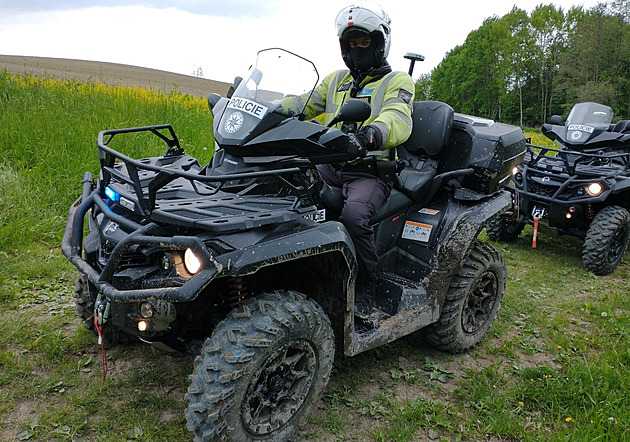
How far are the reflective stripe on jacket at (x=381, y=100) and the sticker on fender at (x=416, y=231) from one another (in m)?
0.57

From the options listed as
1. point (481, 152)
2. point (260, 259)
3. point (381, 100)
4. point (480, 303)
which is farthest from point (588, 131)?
point (260, 259)

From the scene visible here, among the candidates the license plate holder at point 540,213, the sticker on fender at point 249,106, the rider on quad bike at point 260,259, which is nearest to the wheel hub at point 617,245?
the license plate holder at point 540,213

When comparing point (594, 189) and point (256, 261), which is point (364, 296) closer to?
point (256, 261)

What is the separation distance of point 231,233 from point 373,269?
4.27 feet

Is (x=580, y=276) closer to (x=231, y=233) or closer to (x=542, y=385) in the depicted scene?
(x=542, y=385)

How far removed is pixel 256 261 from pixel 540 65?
5900 centimetres

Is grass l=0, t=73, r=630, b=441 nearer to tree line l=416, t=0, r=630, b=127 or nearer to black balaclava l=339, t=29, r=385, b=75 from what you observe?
black balaclava l=339, t=29, r=385, b=75

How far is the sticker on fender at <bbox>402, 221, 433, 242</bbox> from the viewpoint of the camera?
384 cm

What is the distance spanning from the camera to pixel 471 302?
413cm

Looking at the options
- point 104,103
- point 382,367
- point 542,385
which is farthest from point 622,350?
point 104,103

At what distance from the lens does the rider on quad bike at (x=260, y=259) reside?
240 cm

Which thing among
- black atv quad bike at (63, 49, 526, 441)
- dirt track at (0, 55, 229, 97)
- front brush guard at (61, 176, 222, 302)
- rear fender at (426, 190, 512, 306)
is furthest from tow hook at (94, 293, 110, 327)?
dirt track at (0, 55, 229, 97)

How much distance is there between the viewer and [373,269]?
11.5 feet

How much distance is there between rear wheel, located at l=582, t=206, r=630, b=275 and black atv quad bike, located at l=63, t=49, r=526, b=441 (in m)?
3.03
